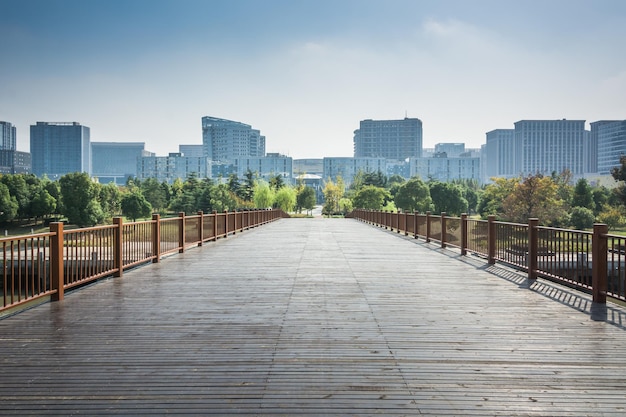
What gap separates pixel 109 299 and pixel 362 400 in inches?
213

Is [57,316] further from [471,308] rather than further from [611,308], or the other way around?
[611,308]

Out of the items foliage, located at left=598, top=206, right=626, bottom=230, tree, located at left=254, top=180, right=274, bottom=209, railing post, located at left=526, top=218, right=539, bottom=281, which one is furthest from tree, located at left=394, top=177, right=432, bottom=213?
railing post, located at left=526, top=218, right=539, bottom=281

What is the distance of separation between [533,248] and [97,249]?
31.8 ft

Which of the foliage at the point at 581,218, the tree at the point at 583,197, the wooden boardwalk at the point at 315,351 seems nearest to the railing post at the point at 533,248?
the wooden boardwalk at the point at 315,351

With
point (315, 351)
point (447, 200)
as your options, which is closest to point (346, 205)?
point (447, 200)

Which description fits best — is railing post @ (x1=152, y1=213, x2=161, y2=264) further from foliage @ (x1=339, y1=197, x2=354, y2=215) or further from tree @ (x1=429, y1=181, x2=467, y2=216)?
foliage @ (x1=339, y1=197, x2=354, y2=215)

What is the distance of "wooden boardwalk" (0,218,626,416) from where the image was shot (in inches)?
134

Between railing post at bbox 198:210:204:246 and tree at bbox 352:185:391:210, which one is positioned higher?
tree at bbox 352:185:391:210

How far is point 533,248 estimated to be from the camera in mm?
9094

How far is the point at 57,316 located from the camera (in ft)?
20.2

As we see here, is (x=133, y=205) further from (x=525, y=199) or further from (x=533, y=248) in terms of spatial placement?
(x=533, y=248)

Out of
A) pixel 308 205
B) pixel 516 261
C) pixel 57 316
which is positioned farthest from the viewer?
pixel 308 205

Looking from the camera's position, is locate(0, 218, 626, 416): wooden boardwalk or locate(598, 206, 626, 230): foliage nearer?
locate(0, 218, 626, 416): wooden boardwalk

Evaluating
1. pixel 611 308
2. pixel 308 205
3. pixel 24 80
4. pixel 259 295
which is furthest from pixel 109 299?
pixel 24 80
